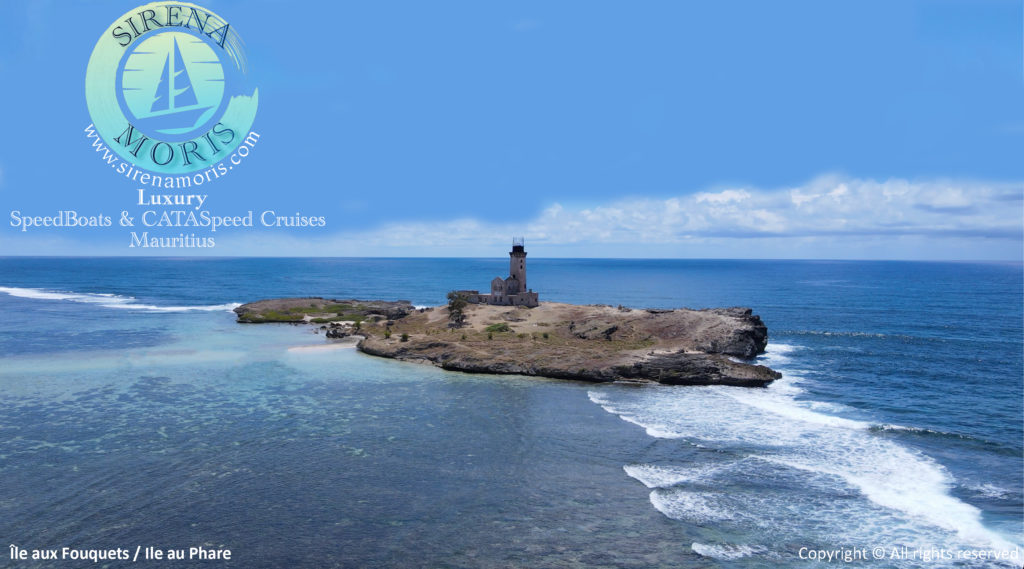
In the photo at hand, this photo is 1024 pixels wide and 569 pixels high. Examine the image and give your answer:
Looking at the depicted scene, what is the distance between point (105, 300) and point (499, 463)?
124 m

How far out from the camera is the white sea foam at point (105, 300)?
107 metres

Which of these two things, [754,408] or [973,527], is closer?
[973,527]

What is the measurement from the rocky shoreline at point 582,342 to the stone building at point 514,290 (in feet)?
8.46

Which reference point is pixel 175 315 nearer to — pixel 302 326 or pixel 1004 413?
pixel 302 326

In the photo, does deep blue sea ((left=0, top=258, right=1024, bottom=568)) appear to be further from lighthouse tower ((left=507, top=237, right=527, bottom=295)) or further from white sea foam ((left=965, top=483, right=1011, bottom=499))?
lighthouse tower ((left=507, top=237, right=527, bottom=295))

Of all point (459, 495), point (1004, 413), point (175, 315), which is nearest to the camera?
point (459, 495)

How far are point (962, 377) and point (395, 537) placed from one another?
52.5 m

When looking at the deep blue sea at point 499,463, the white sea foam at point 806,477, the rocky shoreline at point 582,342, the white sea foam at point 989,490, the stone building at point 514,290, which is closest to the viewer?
the deep blue sea at point 499,463

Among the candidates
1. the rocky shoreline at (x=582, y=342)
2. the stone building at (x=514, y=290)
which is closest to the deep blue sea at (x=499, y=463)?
the rocky shoreline at (x=582, y=342)

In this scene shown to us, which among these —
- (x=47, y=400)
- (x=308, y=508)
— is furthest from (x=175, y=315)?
(x=308, y=508)

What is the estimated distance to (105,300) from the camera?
122 meters

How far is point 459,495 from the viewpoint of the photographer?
1065 inches

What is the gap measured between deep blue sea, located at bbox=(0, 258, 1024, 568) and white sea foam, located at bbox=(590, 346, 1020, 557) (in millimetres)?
136

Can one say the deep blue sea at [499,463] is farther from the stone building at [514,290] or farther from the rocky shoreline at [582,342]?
the stone building at [514,290]
